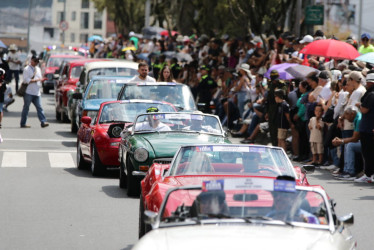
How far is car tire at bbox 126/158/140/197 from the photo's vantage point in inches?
544

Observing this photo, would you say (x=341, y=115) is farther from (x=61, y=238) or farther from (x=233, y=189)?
(x=233, y=189)

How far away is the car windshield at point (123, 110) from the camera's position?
17328mm

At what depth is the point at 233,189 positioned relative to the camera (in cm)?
743

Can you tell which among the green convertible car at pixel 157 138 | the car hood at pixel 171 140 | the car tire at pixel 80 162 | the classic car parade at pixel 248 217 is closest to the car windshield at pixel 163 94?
the car tire at pixel 80 162

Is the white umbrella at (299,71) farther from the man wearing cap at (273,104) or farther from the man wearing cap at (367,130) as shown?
the man wearing cap at (367,130)

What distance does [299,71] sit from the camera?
21.2m

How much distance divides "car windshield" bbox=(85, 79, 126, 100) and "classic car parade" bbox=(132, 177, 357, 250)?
15.3 meters

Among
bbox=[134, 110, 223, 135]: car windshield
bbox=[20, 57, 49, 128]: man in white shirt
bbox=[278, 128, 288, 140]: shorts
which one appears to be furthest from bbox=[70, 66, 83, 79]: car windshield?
bbox=[134, 110, 223, 135]: car windshield

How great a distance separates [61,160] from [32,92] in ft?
26.7

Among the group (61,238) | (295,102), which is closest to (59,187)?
(61,238)

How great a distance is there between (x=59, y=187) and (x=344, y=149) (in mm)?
5451

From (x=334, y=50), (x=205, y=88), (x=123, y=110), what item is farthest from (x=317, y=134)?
(x=205, y=88)

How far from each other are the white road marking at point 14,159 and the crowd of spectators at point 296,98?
4624 mm

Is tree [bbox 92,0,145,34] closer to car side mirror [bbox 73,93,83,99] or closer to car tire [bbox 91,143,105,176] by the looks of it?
car side mirror [bbox 73,93,83,99]
